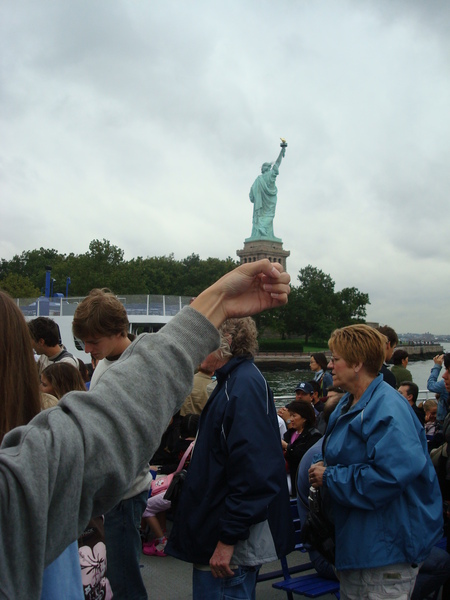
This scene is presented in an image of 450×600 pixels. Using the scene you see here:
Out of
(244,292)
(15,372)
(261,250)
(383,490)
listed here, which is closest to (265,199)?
(261,250)

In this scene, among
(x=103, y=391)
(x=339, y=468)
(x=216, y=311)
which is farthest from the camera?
(x=339, y=468)

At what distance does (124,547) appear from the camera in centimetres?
277

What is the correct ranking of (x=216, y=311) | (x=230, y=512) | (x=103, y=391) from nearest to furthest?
(x=103, y=391) < (x=216, y=311) < (x=230, y=512)

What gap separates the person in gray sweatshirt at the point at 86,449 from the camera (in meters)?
0.89

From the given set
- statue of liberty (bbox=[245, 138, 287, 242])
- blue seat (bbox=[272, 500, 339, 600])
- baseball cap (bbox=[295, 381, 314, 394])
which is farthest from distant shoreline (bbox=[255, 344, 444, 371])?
blue seat (bbox=[272, 500, 339, 600])

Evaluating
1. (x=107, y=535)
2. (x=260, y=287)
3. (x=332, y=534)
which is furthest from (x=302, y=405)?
(x=260, y=287)

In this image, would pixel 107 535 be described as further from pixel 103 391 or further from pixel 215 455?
pixel 103 391

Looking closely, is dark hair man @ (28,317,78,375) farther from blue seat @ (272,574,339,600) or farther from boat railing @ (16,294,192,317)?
boat railing @ (16,294,192,317)

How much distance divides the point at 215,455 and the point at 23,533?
1715 millimetres

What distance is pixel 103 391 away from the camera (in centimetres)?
106

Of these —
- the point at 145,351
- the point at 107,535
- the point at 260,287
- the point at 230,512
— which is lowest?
the point at 107,535

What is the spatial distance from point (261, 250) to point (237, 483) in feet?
195

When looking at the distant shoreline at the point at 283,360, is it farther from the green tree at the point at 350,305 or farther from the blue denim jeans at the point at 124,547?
the blue denim jeans at the point at 124,547

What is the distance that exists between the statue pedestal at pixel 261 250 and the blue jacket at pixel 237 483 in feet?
191
